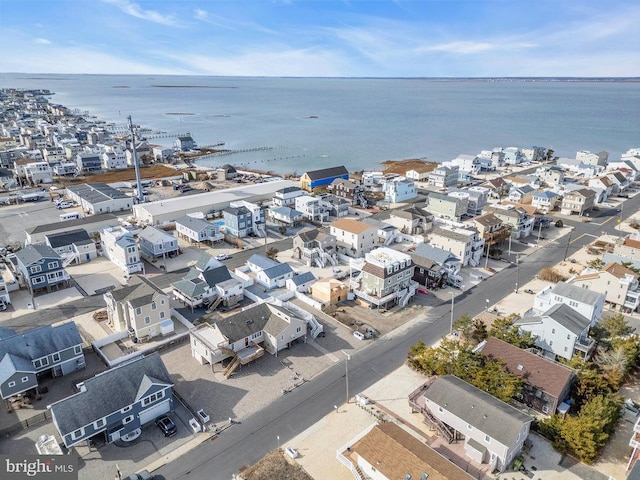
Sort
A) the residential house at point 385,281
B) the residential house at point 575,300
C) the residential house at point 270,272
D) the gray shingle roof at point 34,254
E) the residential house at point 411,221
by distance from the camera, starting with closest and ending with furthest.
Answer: the residential house at point 575,300 → the residential house at point 385,281 → the gray shingle roof at point 34,254 → the residential house at point 270,272 → the residential house at point 411,221

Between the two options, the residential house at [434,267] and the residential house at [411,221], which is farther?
the residential house at [411,221]

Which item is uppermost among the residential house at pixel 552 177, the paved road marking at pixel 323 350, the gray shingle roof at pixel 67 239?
the residential house at pixel 552 177

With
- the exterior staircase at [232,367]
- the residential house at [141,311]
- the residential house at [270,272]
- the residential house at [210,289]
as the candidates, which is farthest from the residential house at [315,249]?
the exterior staircase at [232,367]

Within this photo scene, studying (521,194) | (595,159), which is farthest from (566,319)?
(595,159)

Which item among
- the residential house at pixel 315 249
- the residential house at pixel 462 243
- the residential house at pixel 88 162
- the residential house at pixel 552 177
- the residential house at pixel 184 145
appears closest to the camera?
the residential house at pixel 462 243

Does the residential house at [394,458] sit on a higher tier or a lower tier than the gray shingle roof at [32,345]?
lower

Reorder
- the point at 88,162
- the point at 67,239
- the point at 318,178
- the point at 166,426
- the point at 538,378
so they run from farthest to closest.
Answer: the point at 88,162 < the point at 318,178 < the point at 67,239 < the point at 538,378 < the point at 166,426

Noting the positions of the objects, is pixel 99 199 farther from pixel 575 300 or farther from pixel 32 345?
pixel 575 300

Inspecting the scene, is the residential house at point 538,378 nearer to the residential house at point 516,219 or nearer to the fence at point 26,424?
the fence at point 26,424
